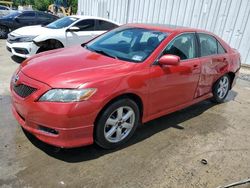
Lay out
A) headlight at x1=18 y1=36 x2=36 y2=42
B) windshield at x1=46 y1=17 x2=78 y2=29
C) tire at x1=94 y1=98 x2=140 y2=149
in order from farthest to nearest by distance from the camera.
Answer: windshield at x1=46 y1=17 x2=78 y2=29 < headlight at x1=18 y1=36 x2=36 y2=42 < tire at x1=94 y1=98 x2=140 y2=149

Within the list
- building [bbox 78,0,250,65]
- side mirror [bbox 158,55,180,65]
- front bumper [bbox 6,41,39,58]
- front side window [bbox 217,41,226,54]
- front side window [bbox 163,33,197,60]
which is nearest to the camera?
side mirror [bbox 158,55,180,65]

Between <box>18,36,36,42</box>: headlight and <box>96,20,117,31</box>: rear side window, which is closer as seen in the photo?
<box>18,36,36,42</box>: headlight

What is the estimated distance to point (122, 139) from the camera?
3.41 meters

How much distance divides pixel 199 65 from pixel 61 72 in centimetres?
227

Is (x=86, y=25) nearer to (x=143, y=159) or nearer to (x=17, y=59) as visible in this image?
(x=17, y=59)

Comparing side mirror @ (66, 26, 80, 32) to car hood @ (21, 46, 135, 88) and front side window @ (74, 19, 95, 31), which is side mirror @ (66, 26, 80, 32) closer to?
front side window @ (74, 19, 95, 31)

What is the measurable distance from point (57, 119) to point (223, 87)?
377 cm

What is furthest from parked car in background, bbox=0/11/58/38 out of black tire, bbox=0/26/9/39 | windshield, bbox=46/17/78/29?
windshield, bbox=46/17/78/29

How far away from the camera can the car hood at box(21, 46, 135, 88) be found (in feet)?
9.31

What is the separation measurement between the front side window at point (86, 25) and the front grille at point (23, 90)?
5131 millimetres

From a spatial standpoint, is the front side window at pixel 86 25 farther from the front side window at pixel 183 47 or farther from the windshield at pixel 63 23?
the front side window at pixel 183 47

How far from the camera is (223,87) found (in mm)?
5297

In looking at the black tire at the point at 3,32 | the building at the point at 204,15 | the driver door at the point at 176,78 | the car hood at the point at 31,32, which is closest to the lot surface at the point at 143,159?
the driver door at the point at 176,78

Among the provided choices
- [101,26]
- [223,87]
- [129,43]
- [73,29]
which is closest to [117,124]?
[129,43]
